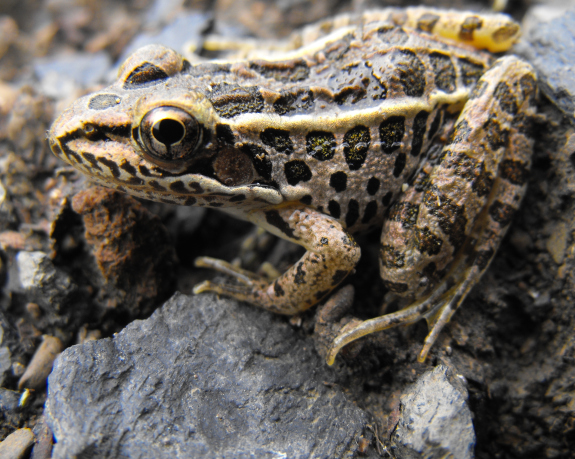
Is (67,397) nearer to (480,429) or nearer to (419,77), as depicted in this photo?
(480,429)

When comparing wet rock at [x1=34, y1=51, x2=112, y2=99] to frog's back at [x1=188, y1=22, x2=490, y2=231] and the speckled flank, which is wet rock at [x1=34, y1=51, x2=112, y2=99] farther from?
the speckled flank

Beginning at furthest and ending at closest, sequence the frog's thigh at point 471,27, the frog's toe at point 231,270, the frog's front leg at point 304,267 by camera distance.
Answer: the frog's thigh at point 471,27 → the frog's toe at point 231,270 → the frog's front leg at point 304,267

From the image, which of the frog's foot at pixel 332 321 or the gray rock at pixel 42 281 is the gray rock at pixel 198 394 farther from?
the gray rock at pixel 42 281

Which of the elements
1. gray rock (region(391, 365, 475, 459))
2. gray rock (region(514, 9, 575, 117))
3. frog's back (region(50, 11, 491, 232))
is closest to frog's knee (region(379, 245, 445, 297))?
frog's back (region(50, 11, 491, 232))

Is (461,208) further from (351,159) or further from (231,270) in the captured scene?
(231,270)

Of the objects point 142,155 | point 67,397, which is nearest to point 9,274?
point 67,397

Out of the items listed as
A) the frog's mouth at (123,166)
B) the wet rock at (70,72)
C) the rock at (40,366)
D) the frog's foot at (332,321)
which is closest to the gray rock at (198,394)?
the frog's foot at (332,321)
